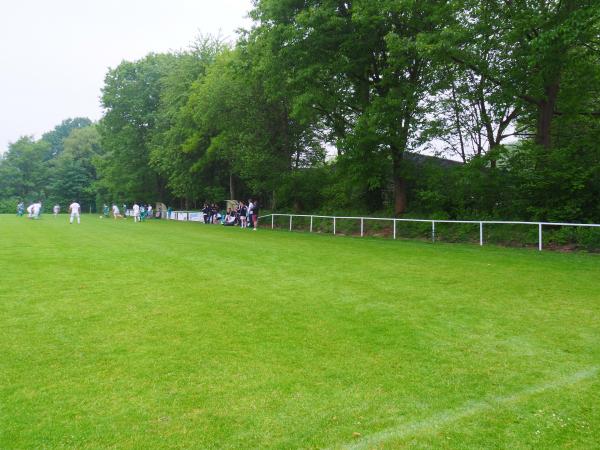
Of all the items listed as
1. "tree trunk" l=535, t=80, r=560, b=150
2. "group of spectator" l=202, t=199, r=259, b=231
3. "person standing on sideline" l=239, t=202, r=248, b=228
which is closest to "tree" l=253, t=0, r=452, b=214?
"tree trunk" l=535, t=80, r=560, b=150

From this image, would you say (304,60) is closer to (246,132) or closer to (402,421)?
(246,132)

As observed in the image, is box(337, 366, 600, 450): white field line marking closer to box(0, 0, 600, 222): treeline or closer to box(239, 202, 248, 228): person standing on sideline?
box(0, 0, 600, 222): treeline

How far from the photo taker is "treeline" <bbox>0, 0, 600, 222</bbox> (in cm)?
1645

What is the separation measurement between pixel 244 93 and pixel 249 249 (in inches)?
742

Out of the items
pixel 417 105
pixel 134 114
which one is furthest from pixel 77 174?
pixel 417 105

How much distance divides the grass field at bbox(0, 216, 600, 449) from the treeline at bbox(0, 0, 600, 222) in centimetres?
902

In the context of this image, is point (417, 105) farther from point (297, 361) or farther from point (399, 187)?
point (297, 361)

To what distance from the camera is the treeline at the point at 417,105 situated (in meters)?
16.5

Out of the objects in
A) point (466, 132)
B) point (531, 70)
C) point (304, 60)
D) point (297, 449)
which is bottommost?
point (297, 449)

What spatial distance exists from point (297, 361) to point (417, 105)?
18.1 meters

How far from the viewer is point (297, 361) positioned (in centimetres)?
473

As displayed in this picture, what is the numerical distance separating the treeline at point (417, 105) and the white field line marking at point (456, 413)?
12640mm

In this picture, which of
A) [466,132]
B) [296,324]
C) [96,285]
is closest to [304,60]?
[466,132]

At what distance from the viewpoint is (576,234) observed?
49.1 feet
